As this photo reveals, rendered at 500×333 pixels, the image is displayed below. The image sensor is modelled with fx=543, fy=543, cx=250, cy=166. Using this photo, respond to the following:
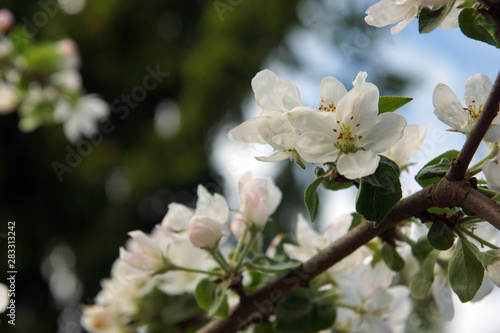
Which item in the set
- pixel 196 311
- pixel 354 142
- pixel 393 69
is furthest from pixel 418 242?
pixel 393 69

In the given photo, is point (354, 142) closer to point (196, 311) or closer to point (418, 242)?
point (418, 242)

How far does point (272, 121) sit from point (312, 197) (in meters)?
0.07

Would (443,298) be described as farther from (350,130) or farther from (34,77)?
(34,77)

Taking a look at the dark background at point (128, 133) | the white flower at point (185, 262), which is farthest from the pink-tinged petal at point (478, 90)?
the dark background at point (128, 133)

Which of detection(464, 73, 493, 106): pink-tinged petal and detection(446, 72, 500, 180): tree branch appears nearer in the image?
detection(446, 72, 500, 180): tree branch

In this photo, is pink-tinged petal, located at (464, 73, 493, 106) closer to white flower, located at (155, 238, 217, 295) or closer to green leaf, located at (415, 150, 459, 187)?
green leaf, located at (415, 150, 459, 187)

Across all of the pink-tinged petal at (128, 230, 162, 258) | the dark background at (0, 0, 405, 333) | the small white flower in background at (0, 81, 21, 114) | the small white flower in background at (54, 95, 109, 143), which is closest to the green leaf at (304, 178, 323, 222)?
the pink-tinged petal at (128, 230, 162, 258)

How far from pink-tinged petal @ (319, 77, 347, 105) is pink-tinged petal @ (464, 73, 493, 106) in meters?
0.11

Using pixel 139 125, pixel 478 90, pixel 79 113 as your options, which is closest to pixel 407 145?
pixel 478 90

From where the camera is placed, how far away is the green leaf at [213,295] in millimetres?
573

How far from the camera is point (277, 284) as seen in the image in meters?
0.56

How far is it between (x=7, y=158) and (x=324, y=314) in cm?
472

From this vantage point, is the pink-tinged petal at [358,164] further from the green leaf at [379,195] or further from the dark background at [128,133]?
the dark background at [128,133]

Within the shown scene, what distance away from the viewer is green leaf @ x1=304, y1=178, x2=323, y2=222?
18.2 inches
